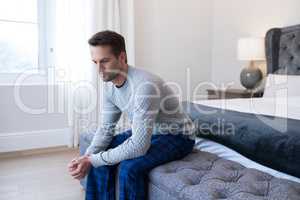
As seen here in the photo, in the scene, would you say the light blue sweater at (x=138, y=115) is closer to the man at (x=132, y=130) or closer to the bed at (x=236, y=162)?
the man at (x=132, y=130)

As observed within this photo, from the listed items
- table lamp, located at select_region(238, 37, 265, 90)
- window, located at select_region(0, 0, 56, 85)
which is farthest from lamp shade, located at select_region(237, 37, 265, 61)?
window, located at select_region(0, 0, 56, 85)

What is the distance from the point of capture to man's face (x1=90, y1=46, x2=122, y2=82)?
4.89 feet

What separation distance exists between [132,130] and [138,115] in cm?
9

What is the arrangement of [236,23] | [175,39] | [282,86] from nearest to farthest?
[282,86] < [236,23] < [175,39]

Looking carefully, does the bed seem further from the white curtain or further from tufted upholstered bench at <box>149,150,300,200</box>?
the white curtain

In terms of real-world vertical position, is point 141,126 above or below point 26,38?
below

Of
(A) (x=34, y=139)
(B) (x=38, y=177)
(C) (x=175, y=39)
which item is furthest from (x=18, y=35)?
(C) (x=175, y=39)

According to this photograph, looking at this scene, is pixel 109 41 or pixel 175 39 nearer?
pixel 109 41

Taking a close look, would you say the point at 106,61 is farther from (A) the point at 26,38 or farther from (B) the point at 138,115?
(A) the point at 26,38

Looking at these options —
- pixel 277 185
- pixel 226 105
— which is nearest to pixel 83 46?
pixel 226 105

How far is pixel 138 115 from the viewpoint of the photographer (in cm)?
143

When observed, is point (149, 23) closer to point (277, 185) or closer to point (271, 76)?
point (271, 76)

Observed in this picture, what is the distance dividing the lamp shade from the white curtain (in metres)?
1.51

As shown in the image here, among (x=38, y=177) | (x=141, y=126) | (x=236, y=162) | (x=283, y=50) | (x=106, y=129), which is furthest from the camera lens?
(x=283, y=50)
